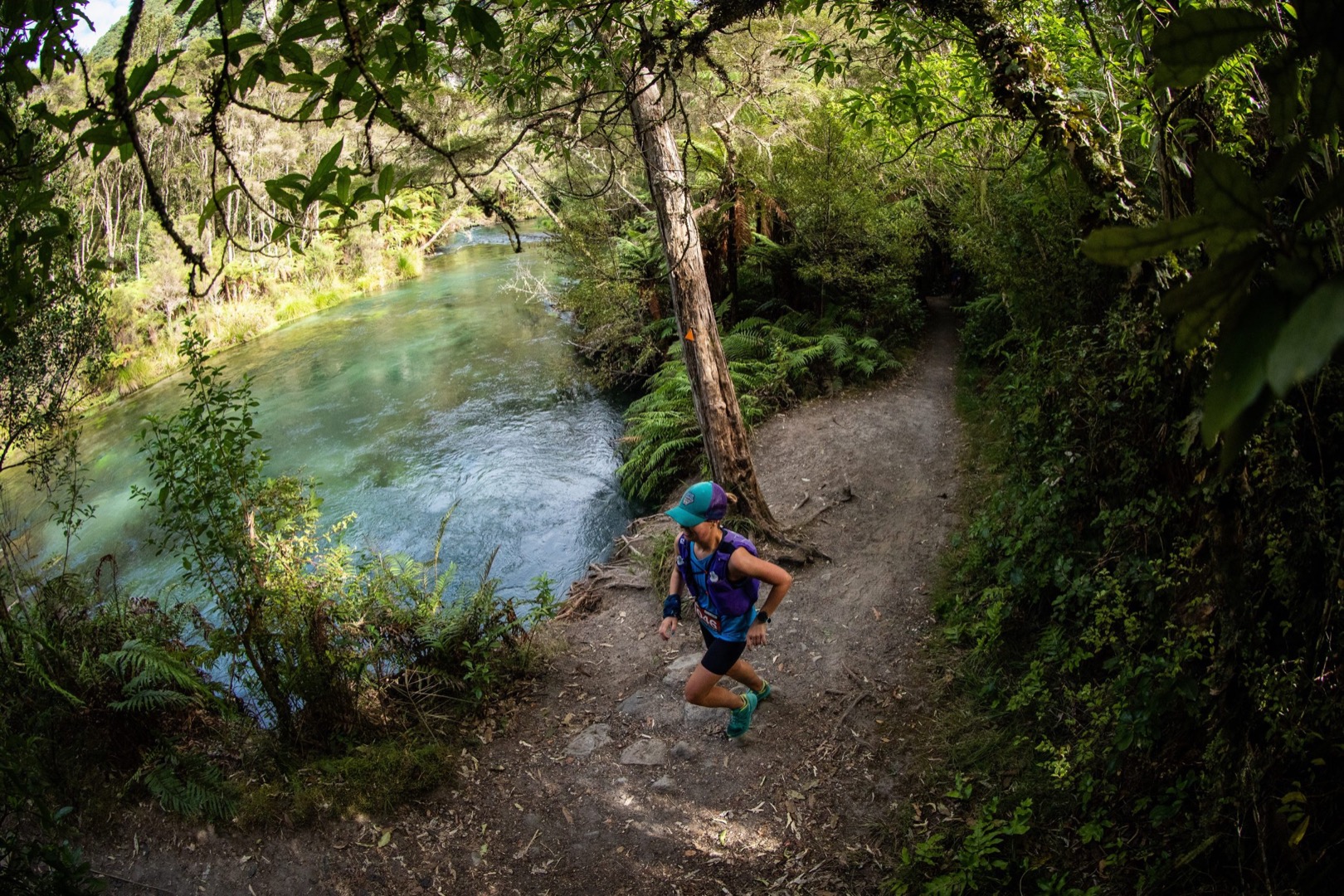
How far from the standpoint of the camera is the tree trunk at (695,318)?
6.79 metres

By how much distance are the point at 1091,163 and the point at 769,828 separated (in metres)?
3.73

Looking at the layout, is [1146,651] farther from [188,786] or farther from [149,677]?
[149,677]

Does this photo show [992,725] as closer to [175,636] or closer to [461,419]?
[175,636]

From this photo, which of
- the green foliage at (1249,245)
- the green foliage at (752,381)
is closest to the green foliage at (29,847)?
the green foliage at (1249,245)

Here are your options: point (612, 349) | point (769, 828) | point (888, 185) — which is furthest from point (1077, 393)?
point (612, 349)

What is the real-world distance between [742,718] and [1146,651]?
8.05 feet

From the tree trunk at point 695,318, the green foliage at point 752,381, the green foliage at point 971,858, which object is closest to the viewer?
the green foliage at point 971,858

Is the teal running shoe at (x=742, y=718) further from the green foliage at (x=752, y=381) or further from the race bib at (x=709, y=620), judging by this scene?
the green foliage at (x=752, y=381)

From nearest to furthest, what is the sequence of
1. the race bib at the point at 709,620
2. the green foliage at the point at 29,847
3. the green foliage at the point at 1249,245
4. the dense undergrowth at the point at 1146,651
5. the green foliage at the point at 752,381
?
the green foliage at the point at 1249,245, the dense undergrowth at the point at 1146,651, the green foliage at the point at 29,847, the race bib at the point at 709,620, the green foliage at the point at 752,381

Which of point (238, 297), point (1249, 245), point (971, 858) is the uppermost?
Result: point (238, 297)

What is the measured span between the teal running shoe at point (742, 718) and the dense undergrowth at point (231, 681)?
188 cm

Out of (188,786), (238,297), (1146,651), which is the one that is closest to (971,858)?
(1146,651)

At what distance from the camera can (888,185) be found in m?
12.3

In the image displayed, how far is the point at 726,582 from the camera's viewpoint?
4449 millimetres
